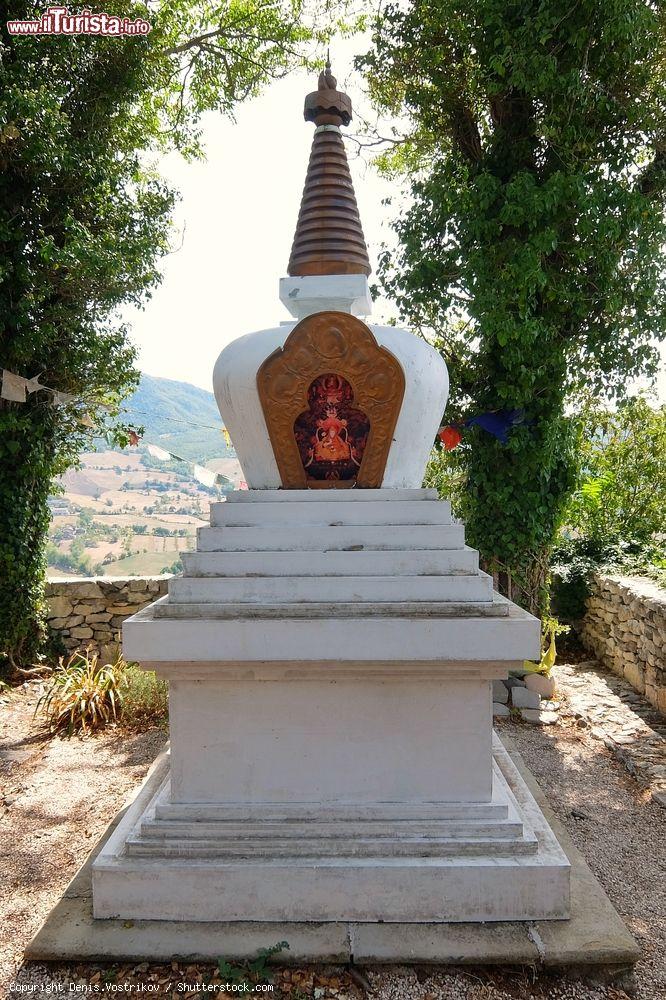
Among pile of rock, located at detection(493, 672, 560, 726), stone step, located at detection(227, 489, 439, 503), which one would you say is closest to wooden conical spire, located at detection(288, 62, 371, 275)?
stone step, located at detection(227, 489, 439, 503)

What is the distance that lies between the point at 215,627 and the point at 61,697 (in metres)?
4.17

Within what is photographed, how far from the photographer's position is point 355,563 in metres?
3.11

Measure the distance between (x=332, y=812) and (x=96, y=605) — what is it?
6.09 meters

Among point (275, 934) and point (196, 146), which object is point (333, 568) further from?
Result: point (196, 146)

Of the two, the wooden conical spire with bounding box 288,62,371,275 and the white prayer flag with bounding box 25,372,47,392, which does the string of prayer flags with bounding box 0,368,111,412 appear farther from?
the wooden conical spire with bounding box 288,62,371,275

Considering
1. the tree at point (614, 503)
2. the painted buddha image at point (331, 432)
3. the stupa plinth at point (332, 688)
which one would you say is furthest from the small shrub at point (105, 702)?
the tree at point (614, 503)

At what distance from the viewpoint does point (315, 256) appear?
12.6ft

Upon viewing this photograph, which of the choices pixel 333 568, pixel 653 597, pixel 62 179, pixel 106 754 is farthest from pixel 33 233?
pixel 653 597

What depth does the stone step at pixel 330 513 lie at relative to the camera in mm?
3244

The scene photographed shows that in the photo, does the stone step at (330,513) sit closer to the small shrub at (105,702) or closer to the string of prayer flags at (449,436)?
the small shrub at (105,702)

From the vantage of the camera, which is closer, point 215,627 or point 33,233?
point 215,627

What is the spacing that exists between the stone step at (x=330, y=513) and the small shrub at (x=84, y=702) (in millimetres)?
3653

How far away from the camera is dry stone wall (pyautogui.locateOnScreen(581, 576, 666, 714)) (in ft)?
21.2

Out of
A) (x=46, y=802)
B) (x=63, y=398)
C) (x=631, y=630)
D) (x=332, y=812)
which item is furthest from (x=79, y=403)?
(x=631, y=630)
